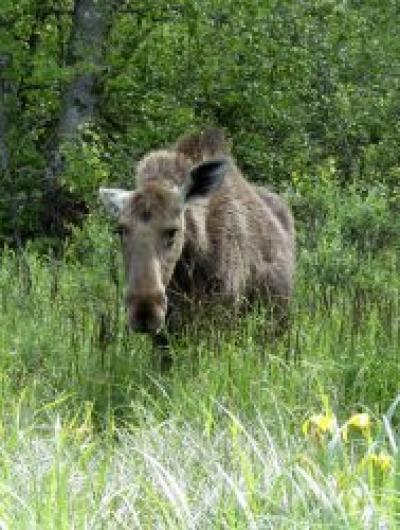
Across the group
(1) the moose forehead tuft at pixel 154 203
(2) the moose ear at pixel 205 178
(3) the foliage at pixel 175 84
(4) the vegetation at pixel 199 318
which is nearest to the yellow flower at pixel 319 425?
(4) the vegetation at pixel 199 318

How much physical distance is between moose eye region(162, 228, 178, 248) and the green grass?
54 centimetres

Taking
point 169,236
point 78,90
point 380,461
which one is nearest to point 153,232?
point 169,236

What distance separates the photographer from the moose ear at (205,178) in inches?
348

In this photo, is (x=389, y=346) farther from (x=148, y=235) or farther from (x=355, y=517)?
(x=355, y=517)

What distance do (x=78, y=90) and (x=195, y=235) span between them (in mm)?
7642

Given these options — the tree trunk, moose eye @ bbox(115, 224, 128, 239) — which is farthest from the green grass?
the tree trunk

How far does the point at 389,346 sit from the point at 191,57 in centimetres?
905

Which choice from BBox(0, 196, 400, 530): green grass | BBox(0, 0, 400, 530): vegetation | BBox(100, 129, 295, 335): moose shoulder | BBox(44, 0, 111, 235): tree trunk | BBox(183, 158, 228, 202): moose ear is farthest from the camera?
BBox(44, 0, 111, 235): tree trunk

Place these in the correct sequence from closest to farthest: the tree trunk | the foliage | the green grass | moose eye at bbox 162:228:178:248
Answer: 1. the green grass
2. moose eye at bbox 162:228:178:248
3. the tree trunk
4. the foliage

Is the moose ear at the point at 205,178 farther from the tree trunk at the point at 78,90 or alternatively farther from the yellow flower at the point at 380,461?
the tree trunk at the point at 78,90

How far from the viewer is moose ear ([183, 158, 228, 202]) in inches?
348

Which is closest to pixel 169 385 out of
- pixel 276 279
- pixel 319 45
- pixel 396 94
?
Result: pixel 276 279

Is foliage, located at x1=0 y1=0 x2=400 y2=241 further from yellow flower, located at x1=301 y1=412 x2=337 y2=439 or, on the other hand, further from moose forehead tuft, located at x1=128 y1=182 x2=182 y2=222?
yellow flower, located at x1=301 y1=412 x2=337 y2=439

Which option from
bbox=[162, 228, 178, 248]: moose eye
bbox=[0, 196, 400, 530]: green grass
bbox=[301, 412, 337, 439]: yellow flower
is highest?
bbox=[162, 228, 178, 248]: moose eye
